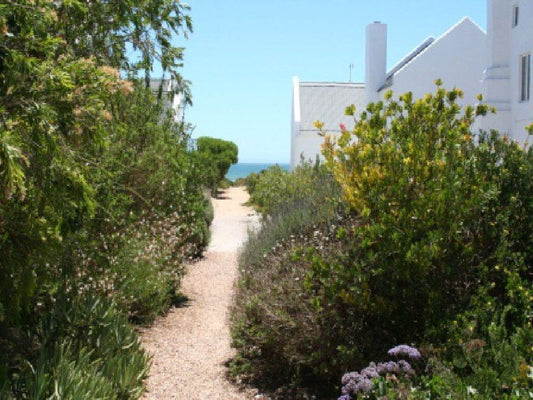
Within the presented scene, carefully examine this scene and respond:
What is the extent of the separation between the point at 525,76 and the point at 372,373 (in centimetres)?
1354

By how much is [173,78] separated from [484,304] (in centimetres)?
443

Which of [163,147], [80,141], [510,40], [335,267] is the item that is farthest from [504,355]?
[510,40]

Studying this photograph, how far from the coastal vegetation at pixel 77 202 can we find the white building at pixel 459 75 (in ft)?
31.8

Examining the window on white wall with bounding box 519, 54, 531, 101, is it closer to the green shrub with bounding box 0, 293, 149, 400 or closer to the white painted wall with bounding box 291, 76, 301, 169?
the green shrub with bounding box 0, 293, 149, 400

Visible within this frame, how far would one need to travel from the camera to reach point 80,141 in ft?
16.0

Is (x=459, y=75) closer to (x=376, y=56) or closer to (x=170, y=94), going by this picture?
(x=376, y=56)

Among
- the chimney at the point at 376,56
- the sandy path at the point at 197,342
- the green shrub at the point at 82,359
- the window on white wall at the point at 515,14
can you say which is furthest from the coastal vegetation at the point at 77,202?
the chimney at the point at 376,56

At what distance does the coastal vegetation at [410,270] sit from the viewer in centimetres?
575

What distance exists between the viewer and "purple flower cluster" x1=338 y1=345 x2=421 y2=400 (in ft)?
16.3

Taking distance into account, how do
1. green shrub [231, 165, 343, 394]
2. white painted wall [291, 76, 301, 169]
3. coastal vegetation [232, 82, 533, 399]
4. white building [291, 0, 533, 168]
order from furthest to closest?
white painted wall [291, 76, 301, 169]
white building [291, 0, 533, 168]
green shrub [231, 165, 343, 394]
coastal vegetation [232, 82, 533, 399]

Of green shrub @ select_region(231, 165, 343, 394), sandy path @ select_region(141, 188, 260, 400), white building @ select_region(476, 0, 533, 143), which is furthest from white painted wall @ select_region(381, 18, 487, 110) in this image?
green shrub @ select_region(231, 165, 343, 394)

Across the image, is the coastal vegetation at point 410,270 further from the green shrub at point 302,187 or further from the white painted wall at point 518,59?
the white painted wall at point 518,59

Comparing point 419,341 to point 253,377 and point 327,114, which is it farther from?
point 327,114

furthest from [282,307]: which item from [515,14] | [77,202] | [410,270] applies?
[515,14]
